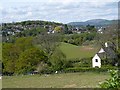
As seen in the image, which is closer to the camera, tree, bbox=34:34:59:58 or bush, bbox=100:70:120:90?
bush, bbox=100:70:120:90

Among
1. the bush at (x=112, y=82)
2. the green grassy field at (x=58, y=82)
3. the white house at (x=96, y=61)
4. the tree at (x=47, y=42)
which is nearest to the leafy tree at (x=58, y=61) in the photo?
the tree at (x=47, y=42)

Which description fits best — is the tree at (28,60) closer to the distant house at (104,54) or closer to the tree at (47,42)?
the tree at (47,42)

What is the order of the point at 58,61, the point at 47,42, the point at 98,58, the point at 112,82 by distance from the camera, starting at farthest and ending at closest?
the point at 47,42, the point at 98,58, the point at 58,61, the point at 112,82

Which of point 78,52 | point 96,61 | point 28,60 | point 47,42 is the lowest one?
point 96,61

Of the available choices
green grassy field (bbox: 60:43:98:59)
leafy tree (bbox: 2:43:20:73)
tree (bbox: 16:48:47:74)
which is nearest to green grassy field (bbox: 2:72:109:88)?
tree (bbox: 16:48:47:74)

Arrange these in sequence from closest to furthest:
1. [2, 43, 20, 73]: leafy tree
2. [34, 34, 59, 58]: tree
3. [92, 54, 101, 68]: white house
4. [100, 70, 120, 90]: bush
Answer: [100, 70, 120, 90]: bush, [2, 43, 20, 73]: leafy tree, [92, 54, 101, 68]: white house, [34, 34, 59, 58]: tree

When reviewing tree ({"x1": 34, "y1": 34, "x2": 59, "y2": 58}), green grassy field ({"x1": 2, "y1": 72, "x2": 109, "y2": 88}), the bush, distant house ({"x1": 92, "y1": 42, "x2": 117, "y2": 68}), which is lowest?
green grassy field ({"x1": 2, "y1": 72, "x2": 109, "y2": 88})

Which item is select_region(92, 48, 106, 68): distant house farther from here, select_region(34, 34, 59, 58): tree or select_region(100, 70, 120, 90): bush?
select_region(100, 70, 120, 90): bush

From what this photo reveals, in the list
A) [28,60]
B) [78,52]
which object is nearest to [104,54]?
[78,52]

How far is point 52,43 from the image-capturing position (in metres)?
39.6

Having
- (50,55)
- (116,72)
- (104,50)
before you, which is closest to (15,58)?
(50,55)

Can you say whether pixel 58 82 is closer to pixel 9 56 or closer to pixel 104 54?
pixel 9 56

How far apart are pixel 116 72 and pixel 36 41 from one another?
120 ft

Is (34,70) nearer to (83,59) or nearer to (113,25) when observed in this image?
Result: (83,59)
